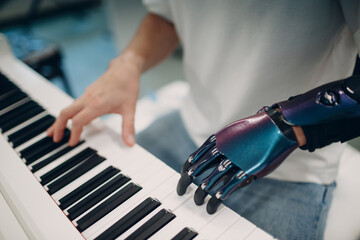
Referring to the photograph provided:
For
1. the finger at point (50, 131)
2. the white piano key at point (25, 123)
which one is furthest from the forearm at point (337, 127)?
the white piano key at point (25, 123)

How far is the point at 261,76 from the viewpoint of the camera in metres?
0.73

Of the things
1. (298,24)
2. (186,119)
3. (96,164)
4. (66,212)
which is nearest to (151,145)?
(186,119)

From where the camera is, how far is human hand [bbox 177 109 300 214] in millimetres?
427

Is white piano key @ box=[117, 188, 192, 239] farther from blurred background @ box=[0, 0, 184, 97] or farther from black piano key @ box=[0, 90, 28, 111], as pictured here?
blurred background @ box=[0, 0, 184, 97]

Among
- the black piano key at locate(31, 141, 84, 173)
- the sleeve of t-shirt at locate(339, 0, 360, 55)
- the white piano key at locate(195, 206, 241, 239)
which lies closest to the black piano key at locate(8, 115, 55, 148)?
the black piano key at locate(31, 141, 84, 173)

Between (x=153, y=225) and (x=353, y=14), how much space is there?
0.58m

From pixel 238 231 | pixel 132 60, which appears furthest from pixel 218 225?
pixel 132 60

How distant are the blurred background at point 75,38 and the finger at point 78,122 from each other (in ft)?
2.21

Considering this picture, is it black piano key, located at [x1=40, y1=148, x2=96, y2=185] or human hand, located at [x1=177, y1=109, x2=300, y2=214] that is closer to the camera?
human hand, located at [x1=177, y1=109, x2=300, y2=214]

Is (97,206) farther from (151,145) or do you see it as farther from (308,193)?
(308,193)

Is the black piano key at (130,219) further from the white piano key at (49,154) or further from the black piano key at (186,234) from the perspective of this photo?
the white piano key at (49,154)

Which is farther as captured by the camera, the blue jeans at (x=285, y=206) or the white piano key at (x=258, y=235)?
the blue jeans at (x=285, y=206)

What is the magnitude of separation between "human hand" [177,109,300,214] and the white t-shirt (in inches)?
10.9

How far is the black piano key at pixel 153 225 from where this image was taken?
46cm
